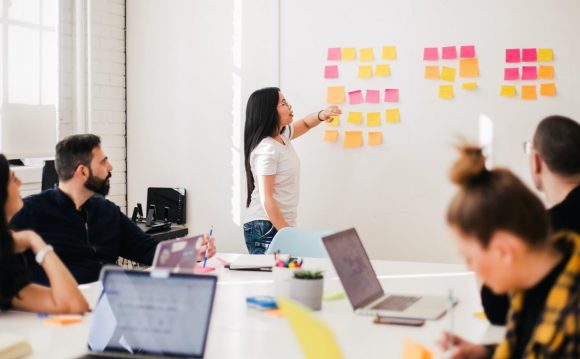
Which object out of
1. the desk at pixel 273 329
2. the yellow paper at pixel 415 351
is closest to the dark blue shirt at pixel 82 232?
the desk at pixel 273 329

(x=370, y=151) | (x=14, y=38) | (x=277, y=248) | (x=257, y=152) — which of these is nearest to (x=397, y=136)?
(x=370, y=151)

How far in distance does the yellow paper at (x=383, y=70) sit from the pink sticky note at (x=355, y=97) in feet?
0.53

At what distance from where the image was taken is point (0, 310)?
2.34 meters

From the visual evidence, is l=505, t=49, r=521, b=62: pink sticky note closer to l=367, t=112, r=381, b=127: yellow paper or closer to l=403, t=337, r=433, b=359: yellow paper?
l=367, t=112, r=381, b=127: yellow paper

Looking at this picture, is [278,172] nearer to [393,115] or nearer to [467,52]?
[393,115]

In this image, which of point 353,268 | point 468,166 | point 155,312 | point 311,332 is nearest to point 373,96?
point 353,268

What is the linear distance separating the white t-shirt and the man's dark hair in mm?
→ 1052

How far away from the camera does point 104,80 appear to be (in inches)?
197

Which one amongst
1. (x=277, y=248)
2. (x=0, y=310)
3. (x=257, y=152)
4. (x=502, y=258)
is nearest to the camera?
(x=502, y=258)

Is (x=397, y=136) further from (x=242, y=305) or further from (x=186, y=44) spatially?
(x=242, y=305)

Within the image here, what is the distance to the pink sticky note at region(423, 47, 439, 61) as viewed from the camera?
14.5 ft

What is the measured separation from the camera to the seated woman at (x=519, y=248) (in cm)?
138

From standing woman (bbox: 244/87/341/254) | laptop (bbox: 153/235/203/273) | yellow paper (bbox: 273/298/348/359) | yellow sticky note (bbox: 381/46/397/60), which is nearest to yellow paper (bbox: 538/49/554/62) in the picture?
yellow sticky note (bbox: 381/46/397/60)

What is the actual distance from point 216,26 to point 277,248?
207 centimetres
